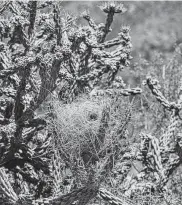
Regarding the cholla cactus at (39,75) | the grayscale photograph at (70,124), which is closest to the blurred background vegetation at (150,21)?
the cholla cactus at (39,75)

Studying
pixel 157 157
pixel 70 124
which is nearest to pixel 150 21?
pixel 157 157

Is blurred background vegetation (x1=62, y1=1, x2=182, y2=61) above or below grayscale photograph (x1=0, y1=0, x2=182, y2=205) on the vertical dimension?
above

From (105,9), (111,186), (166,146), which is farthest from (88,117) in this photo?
(105,9)

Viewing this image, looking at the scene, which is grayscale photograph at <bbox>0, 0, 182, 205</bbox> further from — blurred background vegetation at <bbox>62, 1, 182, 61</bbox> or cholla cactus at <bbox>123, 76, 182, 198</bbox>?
blurred background vegetation at <bbox>62, 1, 182, 61</bbox>

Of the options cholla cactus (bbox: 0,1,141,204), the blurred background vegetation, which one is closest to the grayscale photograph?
cholla cactus (bbox: 0,1,141,204)

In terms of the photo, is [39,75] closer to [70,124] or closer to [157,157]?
[70,124]

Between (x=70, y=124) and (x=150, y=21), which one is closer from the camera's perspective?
(x=70, y=124)

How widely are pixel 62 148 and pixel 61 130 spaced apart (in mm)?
140

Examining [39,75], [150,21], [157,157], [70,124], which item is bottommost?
[157,157]

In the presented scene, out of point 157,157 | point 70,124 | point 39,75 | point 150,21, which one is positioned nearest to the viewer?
point 70,124

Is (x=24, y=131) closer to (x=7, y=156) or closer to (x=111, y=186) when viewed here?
(x=7, y=156)

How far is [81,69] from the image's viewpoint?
6.33m

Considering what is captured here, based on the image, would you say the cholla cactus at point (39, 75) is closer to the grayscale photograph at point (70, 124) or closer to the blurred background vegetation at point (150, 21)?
the grayscale photograph at point (70, 124)

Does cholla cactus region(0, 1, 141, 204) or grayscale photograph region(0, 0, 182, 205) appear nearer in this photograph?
grayscale photograph region(0, 0, 182, 205)
